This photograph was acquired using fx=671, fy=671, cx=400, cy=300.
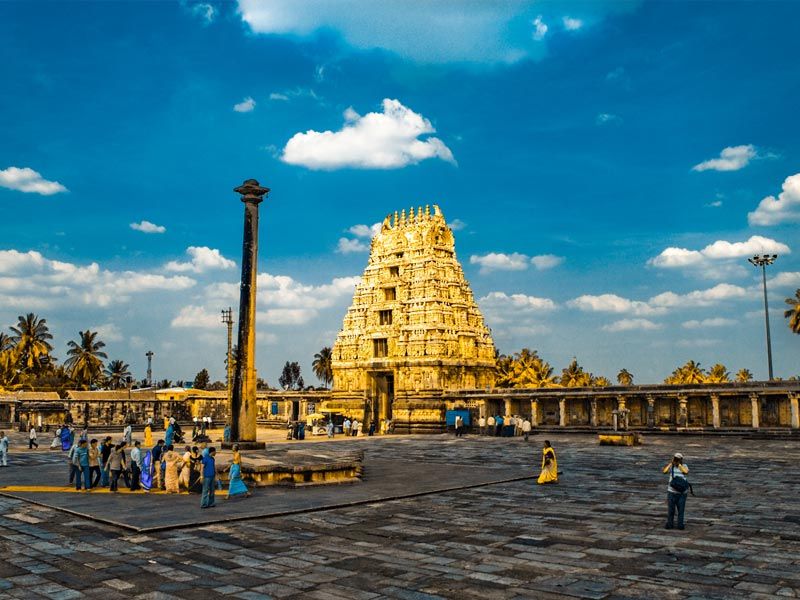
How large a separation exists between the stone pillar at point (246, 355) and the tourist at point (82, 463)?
24.9ft

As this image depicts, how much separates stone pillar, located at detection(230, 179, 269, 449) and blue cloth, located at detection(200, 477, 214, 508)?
406 inches

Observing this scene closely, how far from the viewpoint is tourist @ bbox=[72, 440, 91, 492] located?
17.4 metres

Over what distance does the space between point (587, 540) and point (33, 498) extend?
12.8 metres

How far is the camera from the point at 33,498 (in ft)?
52.6

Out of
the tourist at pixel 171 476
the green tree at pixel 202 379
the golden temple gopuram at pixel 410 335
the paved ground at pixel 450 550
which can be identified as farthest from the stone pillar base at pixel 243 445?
the green tree at pixel 202 379

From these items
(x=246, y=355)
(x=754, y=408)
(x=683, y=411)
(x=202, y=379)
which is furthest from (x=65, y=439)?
(x=202, y=379)

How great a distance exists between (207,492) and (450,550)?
6319 millimetres

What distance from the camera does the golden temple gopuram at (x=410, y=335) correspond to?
178ft

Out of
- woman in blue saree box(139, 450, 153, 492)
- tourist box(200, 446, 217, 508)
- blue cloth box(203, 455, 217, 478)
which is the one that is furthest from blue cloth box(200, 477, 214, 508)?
woman in blue saree box(139, 450, 153, 492)

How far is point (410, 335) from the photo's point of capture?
56.2 m

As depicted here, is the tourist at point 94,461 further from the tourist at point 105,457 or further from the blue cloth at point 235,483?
the blue cloth at point 235,483

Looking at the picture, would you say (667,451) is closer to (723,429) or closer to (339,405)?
(723,429)

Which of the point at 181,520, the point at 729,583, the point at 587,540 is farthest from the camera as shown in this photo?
the point at 181,520

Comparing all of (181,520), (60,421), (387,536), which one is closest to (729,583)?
(387,536)
